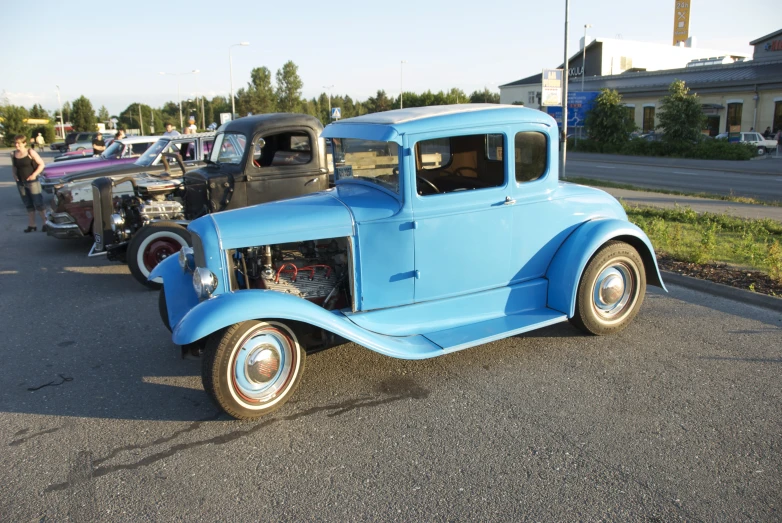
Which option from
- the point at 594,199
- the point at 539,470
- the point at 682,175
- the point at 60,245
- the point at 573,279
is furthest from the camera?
the point at 682,175

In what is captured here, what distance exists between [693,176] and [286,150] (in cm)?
1800

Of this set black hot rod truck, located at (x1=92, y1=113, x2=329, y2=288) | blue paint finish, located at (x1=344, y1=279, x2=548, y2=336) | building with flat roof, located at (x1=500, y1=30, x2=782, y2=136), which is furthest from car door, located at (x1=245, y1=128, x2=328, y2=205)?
building with flat roof, located at (x1=500, y1=30, x2=782, y2=136)

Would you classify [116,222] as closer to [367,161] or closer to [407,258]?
[367,161]

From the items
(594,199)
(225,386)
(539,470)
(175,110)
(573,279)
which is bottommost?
(539,470)

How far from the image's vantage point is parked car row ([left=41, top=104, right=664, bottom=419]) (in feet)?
13.1

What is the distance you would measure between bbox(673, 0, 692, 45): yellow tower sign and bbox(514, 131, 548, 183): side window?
71416 mm

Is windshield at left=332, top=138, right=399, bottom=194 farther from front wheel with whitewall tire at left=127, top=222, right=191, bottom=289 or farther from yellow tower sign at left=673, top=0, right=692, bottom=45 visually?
yellow tower sign at left=673, top=0, right=692, bottom=45

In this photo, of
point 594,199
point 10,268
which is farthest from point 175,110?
point 594,199

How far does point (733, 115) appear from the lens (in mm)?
38938

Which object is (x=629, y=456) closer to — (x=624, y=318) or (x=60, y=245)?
(x=624, y=318)

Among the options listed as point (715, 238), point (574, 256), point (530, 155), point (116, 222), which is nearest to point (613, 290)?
point (574, 256)

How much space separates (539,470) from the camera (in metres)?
3.31

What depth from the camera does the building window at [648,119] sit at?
143 ft

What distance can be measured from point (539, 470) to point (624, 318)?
246 centimetres
